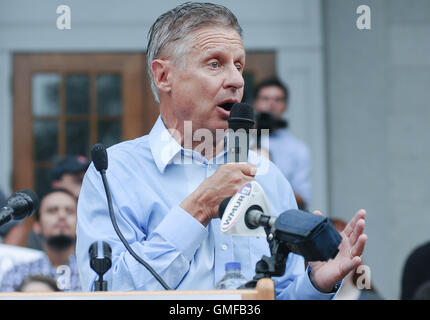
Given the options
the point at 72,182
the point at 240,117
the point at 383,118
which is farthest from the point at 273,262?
the point at 383,118

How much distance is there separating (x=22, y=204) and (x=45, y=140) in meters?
3.44

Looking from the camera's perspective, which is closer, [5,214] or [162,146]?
[5,214]

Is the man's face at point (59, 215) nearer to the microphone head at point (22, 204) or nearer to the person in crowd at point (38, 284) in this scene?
the person in crowd at point (38, 284)

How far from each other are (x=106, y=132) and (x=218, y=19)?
3.04 metres

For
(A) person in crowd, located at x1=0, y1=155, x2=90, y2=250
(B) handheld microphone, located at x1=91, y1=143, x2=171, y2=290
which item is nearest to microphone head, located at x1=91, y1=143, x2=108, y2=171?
(B) handheld microphone, located at x1=91, y1=143, x2=171, y2=290

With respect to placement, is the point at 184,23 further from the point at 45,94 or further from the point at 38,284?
the point at 45,94

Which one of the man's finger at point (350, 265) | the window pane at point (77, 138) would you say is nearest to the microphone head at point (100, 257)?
the man's finger at point (350, 265)

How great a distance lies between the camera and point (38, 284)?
131 inches

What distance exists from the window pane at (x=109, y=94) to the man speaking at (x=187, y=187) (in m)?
2.89

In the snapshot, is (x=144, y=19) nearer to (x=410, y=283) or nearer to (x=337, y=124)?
(x=337, y=124)

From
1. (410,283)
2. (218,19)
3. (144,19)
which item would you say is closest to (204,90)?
(218,19)

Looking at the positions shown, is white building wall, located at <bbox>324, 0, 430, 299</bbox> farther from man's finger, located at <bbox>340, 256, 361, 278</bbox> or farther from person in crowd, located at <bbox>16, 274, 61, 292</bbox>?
man's finger, located at <bbox>340, 256, 361, 278</bbox>
